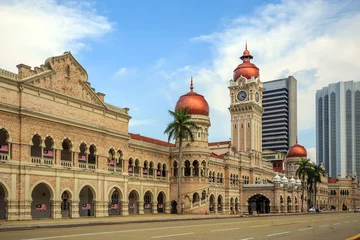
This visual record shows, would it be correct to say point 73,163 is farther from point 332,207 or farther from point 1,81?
point 332,207

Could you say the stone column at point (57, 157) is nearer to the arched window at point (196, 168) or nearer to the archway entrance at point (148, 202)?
the archway entrance at point (148, 202)

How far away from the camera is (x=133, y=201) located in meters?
57.3

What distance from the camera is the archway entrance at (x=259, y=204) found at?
7812cm

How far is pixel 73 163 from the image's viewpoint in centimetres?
4322

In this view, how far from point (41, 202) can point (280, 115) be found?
14993cm

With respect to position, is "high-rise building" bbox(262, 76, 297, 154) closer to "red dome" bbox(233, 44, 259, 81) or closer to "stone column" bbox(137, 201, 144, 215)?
"red dome" bbox(233, 44, 259, 81)

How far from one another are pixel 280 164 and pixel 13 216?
96410 millimetres

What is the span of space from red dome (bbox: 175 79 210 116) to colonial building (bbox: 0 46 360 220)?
133mm

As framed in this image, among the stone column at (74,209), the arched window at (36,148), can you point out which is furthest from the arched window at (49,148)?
the stone column at (74,209)

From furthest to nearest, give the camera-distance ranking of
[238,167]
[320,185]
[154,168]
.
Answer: [320,185] < [238,167] < [154,168]

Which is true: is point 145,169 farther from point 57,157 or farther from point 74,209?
point 57,157

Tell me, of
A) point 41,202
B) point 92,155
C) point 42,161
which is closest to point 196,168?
point 92,155

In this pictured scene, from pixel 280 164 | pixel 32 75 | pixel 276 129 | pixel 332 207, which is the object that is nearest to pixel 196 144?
pixel 32 75

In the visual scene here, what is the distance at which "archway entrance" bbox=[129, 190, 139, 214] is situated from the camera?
56.6 metres
